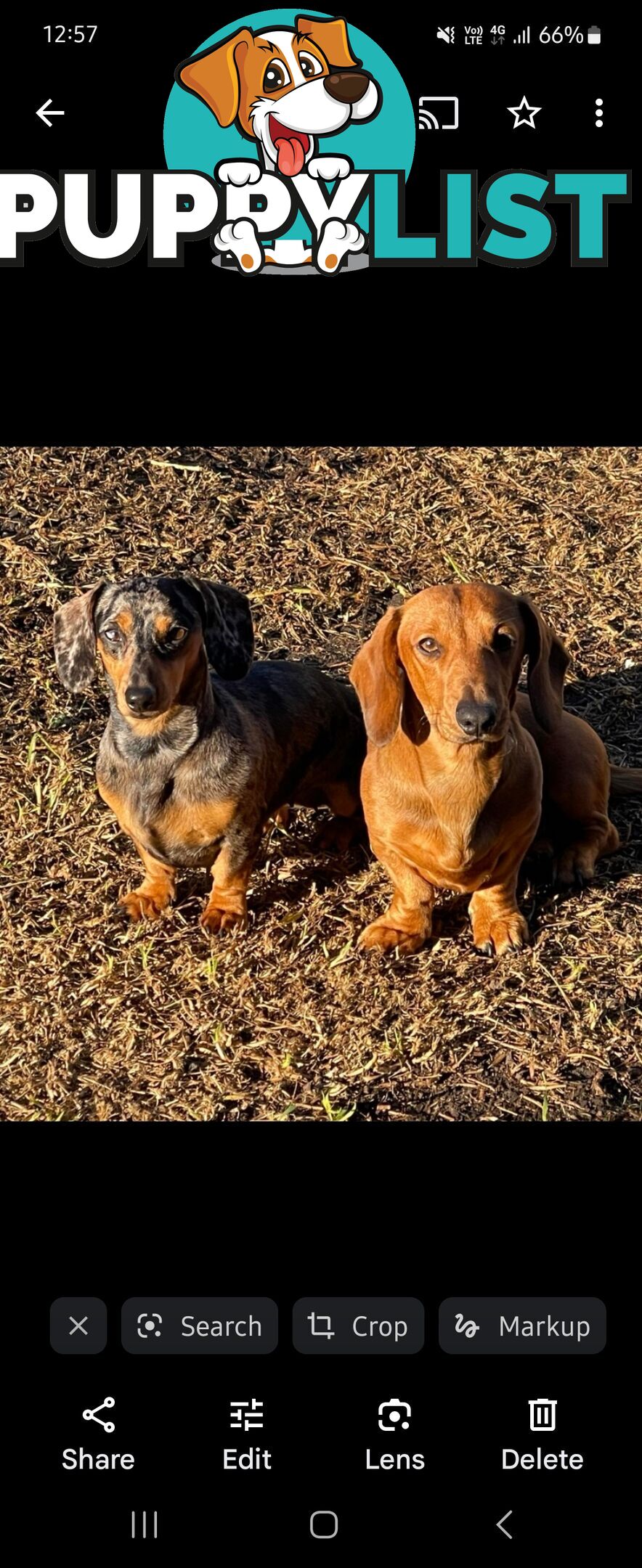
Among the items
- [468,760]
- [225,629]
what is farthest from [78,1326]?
[225,629]

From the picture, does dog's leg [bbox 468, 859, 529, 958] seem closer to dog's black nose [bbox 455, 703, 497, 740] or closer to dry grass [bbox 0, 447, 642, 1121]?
dry grass [bbox 0, 447, 642, 1121]

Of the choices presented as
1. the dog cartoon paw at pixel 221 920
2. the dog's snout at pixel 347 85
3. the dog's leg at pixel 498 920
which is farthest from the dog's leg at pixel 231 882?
the dog's snout at pixel 347 85

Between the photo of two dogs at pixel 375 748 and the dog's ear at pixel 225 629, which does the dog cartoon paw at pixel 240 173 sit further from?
the dog's ear at pixel 225 629

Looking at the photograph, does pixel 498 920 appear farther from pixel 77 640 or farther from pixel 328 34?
pixel 328 34

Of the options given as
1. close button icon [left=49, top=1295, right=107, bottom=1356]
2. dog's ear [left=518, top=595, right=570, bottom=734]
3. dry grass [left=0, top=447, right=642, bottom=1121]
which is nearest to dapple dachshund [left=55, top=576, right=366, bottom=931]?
dry grass [left=0, top=447, right=642, bottom=1121]

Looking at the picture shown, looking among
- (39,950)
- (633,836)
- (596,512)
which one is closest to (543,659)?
(633,836)

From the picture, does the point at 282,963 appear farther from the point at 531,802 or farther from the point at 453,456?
the point at 453,456

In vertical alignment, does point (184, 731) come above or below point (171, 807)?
above

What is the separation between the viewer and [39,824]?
5.52 meters

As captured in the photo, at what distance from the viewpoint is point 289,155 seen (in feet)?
10.7

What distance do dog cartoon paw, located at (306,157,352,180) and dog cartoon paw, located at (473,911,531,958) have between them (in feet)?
7.89

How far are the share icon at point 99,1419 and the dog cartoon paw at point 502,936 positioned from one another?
8.74 feet

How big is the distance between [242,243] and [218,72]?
45cm

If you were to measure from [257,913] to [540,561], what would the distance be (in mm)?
2497
